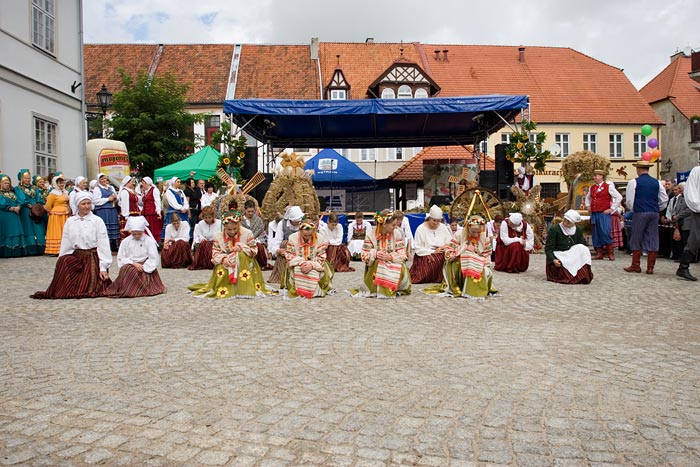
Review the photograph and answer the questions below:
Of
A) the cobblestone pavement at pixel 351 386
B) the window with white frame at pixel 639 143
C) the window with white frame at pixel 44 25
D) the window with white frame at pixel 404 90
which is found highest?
the window with white frame at pixel 404 90

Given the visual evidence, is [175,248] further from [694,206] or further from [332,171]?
[332,171]

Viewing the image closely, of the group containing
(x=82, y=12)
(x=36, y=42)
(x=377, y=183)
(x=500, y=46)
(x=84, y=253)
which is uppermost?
(x=500, y=46)

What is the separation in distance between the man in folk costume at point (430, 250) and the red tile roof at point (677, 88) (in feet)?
114

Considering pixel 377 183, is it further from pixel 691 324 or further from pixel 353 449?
pixel 353 449

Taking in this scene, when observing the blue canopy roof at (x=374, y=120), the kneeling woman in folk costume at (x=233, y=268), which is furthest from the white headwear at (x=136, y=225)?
the blue canopy roof at (x=374, y=120)

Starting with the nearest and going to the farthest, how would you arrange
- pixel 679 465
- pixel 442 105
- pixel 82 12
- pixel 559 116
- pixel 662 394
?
pixel 679 465 → pixel 662 394 → pixel 442 105 → pixel 82 12 → pixel 559 116

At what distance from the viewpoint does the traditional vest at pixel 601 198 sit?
13.7 meters

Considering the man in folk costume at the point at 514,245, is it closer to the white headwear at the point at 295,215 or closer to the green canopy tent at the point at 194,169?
the white headwear at the point at 295,215

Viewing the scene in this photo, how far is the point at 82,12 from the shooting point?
20625 millimetres

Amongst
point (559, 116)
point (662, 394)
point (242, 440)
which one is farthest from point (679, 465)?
point (559, 116)

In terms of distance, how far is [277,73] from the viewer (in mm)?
37562

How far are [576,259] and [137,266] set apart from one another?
6.99 meters

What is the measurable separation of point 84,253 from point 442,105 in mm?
9910

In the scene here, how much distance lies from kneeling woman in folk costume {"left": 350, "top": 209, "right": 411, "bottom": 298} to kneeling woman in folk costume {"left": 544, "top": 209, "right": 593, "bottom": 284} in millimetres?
2787
